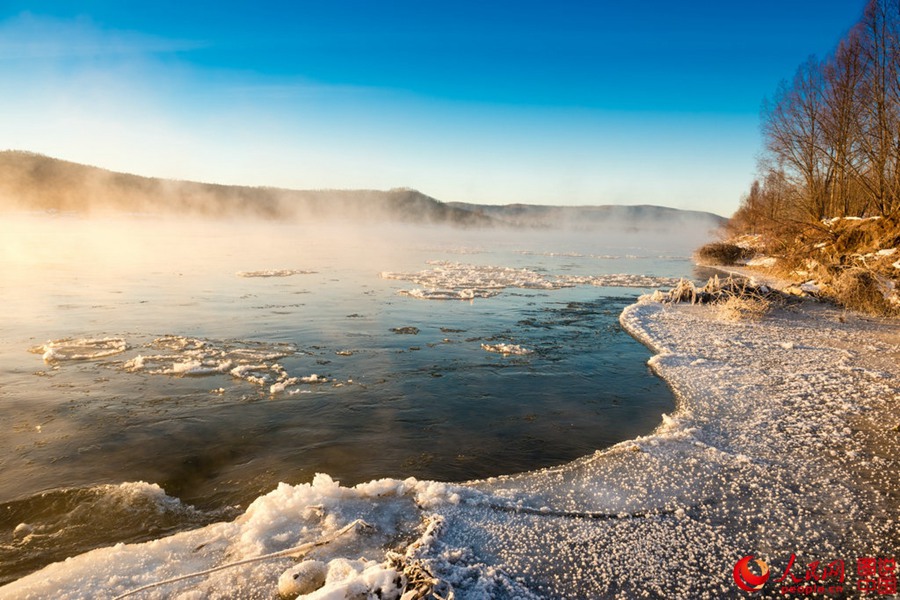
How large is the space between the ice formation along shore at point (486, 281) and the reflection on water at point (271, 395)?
1.43 meters

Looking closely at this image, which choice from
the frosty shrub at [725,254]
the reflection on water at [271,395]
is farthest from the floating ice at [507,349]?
the frosty shrub at [725,254]

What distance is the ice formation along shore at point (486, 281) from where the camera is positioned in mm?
12045

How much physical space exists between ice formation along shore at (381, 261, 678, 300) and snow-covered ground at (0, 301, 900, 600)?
8021 mm

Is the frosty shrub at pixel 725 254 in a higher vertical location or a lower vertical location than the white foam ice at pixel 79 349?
higher

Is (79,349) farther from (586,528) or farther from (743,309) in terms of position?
(743,309)

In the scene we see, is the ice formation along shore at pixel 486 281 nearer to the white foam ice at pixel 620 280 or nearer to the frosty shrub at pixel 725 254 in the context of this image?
the white foam ice at pixel 620 280

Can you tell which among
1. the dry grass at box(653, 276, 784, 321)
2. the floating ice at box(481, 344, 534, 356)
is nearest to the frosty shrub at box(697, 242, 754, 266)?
the dry grass at box(653, 276, 784, 321)

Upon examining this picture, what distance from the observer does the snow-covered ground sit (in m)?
2.22

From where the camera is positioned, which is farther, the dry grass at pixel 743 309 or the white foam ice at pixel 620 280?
the white foam ice at pixel 620 280

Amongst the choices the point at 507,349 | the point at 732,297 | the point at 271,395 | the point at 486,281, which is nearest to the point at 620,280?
the point at 486,281

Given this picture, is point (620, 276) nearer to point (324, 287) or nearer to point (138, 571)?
point (324, 287)

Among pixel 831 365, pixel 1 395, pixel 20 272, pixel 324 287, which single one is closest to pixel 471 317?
pixel 324 287

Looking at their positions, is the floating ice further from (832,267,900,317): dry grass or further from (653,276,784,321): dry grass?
(832,267,900,317): dry grass

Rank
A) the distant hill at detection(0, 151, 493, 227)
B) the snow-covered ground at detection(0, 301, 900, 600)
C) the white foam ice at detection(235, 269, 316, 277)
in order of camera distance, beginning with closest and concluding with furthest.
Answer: the snow-covered ground at detection(0, 301, 900, 600)
the white foam ice at detection(235, 269, 316, 277)
the distant hill at detection(0, 151, 493, 227)
